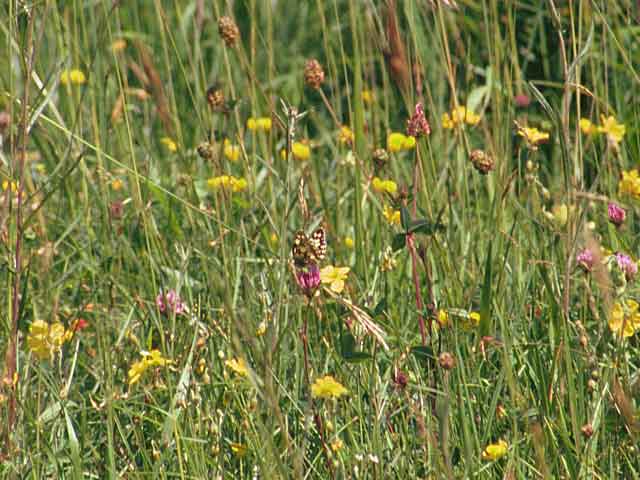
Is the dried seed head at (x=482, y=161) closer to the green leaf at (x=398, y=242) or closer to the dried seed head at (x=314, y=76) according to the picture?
the green leaf at (x=398, y=242)

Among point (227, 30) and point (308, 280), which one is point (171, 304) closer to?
point (308, 280)

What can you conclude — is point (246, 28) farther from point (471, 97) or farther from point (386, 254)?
point (386, 254)

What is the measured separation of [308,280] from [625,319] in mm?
396

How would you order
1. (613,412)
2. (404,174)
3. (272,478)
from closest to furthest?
1. (272,478)
2. (613,412)
3. (404,174)

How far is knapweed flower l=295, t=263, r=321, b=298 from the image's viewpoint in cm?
134

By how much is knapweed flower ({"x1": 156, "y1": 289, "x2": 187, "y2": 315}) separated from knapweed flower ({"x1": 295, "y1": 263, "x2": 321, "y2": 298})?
295 millimetres

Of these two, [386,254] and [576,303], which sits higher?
[386,254]

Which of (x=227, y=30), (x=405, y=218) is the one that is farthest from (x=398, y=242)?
(x=227, y=30)

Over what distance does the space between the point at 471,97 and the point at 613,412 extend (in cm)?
120

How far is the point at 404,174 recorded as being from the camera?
2314mm

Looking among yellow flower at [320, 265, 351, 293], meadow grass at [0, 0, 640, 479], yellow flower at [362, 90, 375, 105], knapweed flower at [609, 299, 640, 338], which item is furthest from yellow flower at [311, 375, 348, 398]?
yellow flower at [362, 90, 375, 105]

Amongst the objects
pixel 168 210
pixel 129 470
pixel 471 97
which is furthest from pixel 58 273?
pixel 471 97

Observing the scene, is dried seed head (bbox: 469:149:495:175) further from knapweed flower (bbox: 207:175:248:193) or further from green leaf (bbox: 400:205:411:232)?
knapweed flower (bbox: 207:175:248:193)

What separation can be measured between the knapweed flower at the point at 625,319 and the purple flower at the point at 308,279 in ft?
A: 1.20
